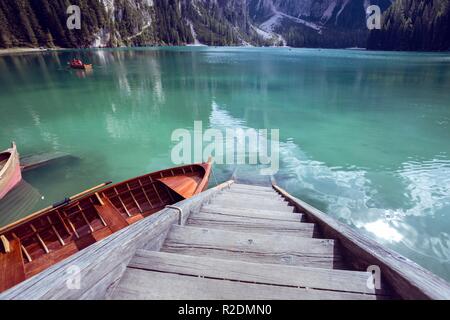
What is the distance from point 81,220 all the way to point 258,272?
684 cm

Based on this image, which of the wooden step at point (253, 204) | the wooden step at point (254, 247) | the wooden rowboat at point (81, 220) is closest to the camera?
the wooden step at point (254, 247)

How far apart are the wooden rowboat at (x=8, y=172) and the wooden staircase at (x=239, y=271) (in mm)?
10104

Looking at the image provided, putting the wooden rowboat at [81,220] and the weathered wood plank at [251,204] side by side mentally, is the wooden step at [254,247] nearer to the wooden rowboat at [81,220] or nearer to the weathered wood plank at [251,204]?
the weathered wood plank at [251,204]

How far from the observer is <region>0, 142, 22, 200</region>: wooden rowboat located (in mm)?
9734

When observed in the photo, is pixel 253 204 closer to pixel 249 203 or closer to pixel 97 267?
pixel 249 203

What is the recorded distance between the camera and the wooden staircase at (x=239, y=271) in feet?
7.25

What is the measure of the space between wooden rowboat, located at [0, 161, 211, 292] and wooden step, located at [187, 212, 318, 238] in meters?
4.09

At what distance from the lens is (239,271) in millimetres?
2459

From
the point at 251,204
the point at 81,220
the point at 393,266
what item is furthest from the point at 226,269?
the point at 81,220

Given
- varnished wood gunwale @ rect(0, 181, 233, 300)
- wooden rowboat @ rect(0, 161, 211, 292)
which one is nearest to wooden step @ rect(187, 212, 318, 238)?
varnished wood gunwale @ rect(0, 181, 233, 300)

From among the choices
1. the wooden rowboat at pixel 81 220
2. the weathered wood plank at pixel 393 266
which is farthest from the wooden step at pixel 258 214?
the wooden rowboat at pixel 81 220

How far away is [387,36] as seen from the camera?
13988cm

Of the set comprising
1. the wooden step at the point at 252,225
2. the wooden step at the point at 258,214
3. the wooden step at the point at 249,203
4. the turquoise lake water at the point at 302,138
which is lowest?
the turquoise lake water at the point at 302,138
